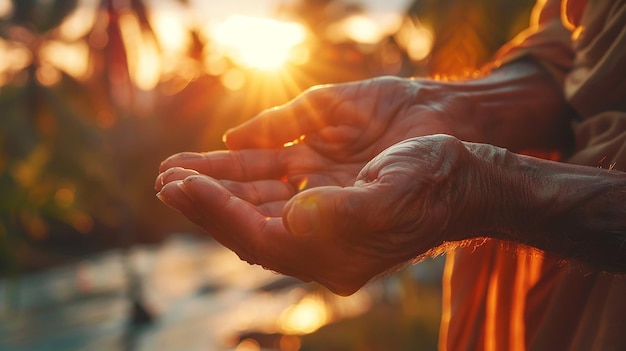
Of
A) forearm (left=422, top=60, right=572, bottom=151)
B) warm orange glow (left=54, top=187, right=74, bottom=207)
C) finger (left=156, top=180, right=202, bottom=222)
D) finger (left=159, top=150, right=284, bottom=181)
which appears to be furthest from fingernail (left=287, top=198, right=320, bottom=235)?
warm orange glow (left=54, top=187, right=74, bottom=207)

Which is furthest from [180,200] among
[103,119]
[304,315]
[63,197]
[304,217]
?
[103,119]

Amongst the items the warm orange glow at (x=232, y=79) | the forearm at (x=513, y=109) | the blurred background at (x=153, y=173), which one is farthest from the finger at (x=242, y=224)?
the warm orange glow at (x=232, y=79)

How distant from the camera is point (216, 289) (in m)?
22.8

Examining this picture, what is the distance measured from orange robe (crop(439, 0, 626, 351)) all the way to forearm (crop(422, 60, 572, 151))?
0.18 feet

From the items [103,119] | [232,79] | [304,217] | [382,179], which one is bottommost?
[304,217]

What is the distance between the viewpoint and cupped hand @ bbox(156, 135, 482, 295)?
1168 mm

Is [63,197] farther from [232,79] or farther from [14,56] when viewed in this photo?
[232,79]

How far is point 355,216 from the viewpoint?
116 centimetres

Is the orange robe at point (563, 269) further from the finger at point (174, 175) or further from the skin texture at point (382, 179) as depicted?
the finger at point (174, 175)

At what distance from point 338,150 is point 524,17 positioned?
33.5 feet

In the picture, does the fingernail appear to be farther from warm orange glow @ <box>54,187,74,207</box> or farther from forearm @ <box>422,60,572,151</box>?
warm orange glow @ <box>54,187,74,207</box>

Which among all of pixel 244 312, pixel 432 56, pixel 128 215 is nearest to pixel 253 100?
pixel 128 215

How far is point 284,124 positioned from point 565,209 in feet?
2.59

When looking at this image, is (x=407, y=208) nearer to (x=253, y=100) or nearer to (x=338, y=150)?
(x=338, y=150)
